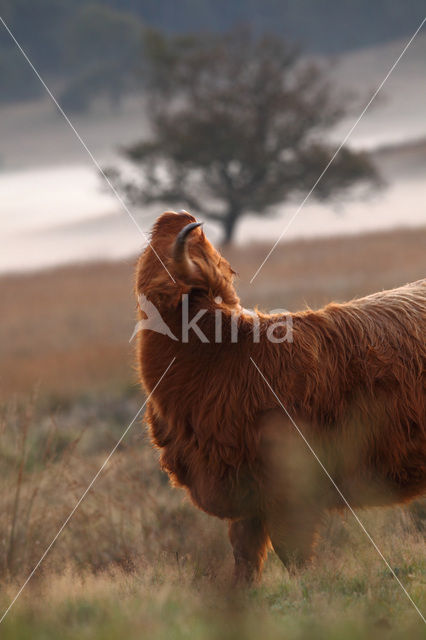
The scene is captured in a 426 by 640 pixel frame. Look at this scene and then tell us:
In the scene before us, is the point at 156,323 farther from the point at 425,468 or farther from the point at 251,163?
the point at 251,163

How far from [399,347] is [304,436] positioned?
0.72m

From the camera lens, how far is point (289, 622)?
339 centimetres

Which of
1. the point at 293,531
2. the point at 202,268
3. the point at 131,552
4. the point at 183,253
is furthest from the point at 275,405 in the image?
the point at 131,552

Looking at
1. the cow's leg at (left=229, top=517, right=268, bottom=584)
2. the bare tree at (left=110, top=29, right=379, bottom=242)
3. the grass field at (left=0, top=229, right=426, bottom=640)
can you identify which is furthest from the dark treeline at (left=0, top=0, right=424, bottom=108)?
the cow's leg at (left=229, top=517, right=268, bottom=584)

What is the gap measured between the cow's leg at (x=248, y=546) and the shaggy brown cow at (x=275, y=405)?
0.03 meters

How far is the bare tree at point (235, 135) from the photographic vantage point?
3334 cm

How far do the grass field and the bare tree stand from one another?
56.5 feet

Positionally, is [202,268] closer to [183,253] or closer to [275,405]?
[183,253]

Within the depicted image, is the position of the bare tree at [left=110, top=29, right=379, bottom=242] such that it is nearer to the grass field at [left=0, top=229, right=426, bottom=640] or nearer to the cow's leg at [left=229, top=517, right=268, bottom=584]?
the grass field at [left=0, top=229, right=426, bottom=640]

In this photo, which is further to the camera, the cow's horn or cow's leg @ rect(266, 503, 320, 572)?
cow's leg @ rect(266, 503, 320, 572)

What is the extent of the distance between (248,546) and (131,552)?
2.42 metres

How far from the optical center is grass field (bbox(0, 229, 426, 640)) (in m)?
3.44

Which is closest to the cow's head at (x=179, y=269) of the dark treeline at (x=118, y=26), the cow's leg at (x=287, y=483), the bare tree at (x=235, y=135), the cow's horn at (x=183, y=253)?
the cow's horn at (x=183, y=253)

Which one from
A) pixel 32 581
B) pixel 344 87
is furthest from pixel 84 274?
pixel 32 581
